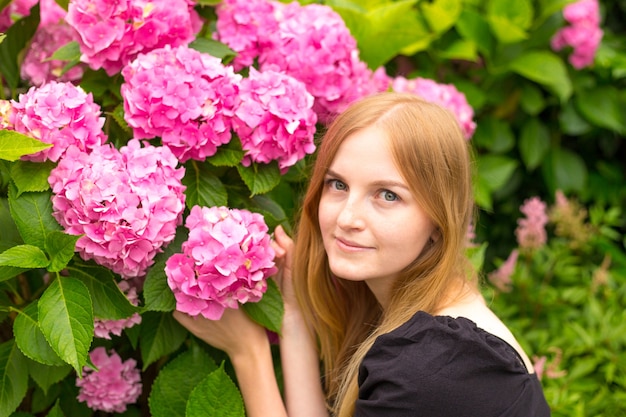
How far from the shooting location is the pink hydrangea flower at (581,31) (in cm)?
331

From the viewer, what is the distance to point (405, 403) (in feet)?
4.85

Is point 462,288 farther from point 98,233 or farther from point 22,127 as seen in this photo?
point 22,127

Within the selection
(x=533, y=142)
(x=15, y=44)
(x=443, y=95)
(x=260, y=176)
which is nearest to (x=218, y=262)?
(x=260, y=176)

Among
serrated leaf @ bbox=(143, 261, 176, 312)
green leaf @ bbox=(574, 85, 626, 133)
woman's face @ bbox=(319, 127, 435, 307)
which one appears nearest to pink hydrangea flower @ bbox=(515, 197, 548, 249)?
green leaf @ bbox=(574, 85, 626, 133)

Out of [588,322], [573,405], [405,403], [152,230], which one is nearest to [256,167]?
[152,230]

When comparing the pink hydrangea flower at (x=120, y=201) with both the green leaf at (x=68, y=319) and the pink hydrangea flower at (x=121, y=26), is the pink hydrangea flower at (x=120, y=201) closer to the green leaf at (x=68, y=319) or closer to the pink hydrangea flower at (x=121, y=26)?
the green leaf at (x=68, y=319)

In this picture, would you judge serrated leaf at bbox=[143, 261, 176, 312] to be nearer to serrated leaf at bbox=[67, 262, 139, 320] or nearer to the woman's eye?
serrated leaf at bbox=[67, 262, 139, 320]

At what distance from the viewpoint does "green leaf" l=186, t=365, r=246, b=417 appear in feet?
5.17

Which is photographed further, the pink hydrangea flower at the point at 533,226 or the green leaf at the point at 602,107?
the green leaf at the point at 602,107

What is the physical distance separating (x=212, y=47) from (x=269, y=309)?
61 cm

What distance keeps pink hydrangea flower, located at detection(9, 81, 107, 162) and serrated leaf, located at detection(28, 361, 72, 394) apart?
442 mm

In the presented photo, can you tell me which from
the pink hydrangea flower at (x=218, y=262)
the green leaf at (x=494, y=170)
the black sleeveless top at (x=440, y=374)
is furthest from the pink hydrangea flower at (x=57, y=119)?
the green leaf at (x=494, y=170)

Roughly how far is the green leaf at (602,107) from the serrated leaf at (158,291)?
2.45 metres

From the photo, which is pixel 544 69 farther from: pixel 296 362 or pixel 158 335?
pixel 158 335
